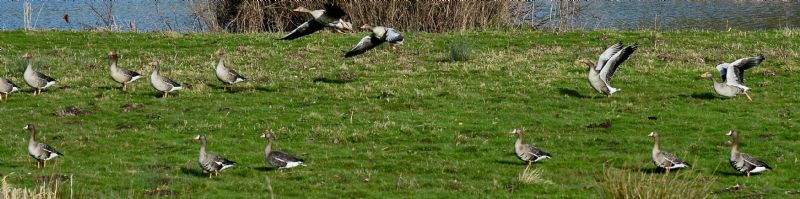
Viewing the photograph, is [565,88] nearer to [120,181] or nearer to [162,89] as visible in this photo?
[162,89]

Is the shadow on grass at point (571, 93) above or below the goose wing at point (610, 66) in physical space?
below

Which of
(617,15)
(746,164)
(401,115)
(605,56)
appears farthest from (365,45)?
(617,15)

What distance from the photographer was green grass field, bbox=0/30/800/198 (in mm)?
18422

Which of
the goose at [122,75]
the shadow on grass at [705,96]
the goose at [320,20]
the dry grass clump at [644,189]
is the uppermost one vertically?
the goose at [320,20]

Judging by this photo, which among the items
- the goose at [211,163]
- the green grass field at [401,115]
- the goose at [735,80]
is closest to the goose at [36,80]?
the green grass field at [401,115]

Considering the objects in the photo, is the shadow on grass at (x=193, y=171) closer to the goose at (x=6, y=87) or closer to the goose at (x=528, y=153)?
the goose at (x=528, y=153)

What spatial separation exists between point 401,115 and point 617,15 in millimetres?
38277

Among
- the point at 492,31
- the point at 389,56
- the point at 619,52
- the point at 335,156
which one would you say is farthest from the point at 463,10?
the point at 335,156

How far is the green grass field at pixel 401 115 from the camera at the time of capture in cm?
1842

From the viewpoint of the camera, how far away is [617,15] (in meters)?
61.6

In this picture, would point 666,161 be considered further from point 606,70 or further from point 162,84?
point 162,84

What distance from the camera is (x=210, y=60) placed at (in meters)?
33.8

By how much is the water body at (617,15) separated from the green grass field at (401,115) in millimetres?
13373

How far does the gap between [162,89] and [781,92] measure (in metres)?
15.1
